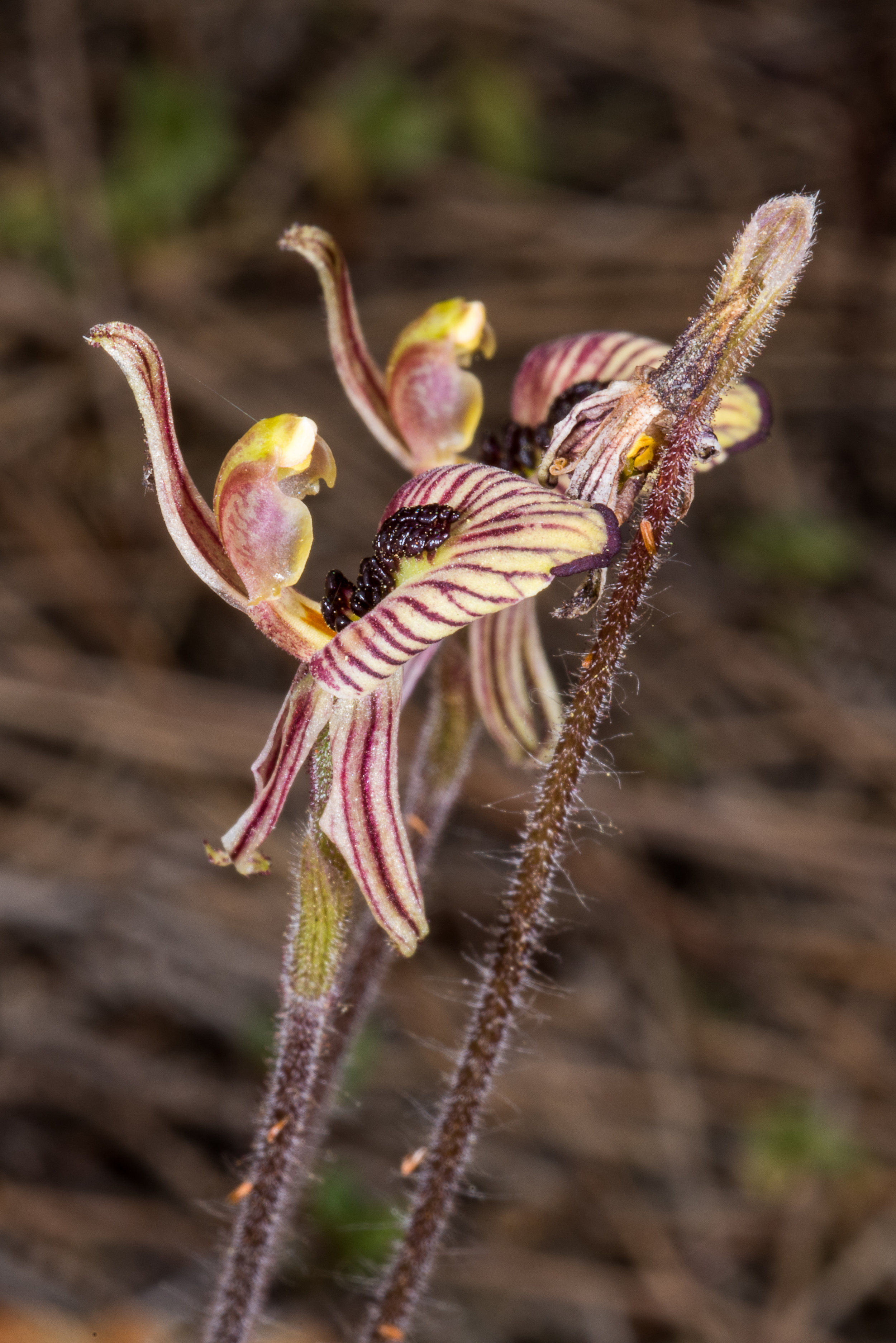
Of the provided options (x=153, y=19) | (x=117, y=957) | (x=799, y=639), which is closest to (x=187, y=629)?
(x=117, y=957)

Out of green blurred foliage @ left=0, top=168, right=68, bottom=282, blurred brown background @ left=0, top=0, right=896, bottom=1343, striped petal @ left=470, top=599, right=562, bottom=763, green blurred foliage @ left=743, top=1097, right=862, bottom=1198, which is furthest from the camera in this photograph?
green blurred foliage @ left=0, top=168, right=68, bottom=282

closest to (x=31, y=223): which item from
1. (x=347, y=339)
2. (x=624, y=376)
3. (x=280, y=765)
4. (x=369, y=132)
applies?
(x=369, y=132)

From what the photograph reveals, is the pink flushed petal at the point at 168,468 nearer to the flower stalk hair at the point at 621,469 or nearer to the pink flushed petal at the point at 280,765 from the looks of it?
the pink flushed petal at the point at 280,765

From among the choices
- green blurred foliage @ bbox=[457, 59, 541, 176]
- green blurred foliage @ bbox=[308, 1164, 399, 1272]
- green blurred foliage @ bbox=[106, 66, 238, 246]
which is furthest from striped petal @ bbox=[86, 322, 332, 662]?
green blurred foliage @ bbox=[457, 59, 541, 176]

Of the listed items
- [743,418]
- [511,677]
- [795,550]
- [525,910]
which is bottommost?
[525,910]

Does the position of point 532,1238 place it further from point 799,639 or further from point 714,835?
point 799,639

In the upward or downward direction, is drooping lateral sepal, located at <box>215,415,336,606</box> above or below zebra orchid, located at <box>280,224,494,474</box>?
below

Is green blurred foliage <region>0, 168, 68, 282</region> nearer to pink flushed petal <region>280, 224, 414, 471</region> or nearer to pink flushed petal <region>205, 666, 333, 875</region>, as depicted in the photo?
pink flushed petal <region>280, 224, 414, 471</region>

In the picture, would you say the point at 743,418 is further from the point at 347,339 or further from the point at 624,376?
the point at 347,339
